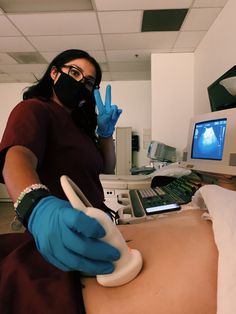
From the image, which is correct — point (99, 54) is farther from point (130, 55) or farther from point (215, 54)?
point (215, 54)

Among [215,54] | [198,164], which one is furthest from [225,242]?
[215,54]

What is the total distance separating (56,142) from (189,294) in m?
0.59

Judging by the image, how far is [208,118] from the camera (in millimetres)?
1340

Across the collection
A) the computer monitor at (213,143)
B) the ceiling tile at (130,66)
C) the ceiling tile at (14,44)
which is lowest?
the computer monitor at (213,143)

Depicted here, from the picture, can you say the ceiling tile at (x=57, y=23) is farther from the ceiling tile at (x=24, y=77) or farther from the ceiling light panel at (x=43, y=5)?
the ceiling tile at (x=24, y=77)

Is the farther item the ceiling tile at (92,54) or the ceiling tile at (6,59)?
the ceiling tile at (6,59)

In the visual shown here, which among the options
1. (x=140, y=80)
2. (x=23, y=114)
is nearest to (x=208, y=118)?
(x=23, y=114)

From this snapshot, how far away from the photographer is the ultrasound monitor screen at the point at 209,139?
3.94ft

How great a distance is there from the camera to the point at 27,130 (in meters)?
0.68

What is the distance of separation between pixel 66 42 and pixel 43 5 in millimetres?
768

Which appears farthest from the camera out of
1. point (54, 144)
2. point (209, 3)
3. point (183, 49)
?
point (183, 49)

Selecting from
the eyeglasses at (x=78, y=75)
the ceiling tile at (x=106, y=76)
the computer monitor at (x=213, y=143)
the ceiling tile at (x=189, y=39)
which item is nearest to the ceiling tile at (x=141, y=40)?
the ceiling tile at (x=189, y=39)

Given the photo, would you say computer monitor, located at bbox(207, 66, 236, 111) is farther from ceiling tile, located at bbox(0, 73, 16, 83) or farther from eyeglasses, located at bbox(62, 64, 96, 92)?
ceiling tile, located at bbox(0, 73, 16, 83)

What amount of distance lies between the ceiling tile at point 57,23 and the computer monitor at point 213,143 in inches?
69.2
